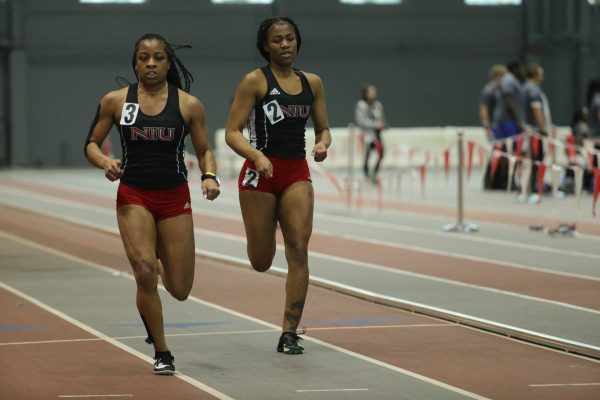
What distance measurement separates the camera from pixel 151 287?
28.6 feet

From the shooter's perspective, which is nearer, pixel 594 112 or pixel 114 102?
pixel 114 102

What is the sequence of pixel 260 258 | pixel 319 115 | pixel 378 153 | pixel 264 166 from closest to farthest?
pixel 264 166 → pixel 260 258 → pixel 319 115 → pixel 378 153

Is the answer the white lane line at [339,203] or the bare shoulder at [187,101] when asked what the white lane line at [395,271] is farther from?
the bare shoulder at [187,101]

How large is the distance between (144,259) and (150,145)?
27.9 inches

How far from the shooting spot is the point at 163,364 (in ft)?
28.4

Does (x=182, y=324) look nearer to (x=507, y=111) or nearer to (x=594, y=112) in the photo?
(x=507, y=111)

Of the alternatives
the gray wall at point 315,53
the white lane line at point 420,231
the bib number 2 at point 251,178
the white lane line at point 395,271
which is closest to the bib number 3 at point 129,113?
the bib number 2 at point 251,178

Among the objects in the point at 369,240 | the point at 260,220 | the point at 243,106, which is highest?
the point at 243,106

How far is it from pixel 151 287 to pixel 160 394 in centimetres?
85

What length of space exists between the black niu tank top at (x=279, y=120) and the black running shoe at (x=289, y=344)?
118 cm

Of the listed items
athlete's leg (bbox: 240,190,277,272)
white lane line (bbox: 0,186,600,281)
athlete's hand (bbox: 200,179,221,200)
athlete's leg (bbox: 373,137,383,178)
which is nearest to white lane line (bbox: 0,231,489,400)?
athlete's leg (bbox: 240,190,277,272)

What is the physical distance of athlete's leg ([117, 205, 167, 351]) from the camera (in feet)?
28.4

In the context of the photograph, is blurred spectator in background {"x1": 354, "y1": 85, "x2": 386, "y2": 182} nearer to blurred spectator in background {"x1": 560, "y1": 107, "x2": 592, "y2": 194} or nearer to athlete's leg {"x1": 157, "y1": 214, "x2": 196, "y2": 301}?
blurred spectator in background {"x1": 560, "y1": 107, "x2": 592, "y2": 194}

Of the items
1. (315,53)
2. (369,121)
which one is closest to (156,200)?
(369,121)
